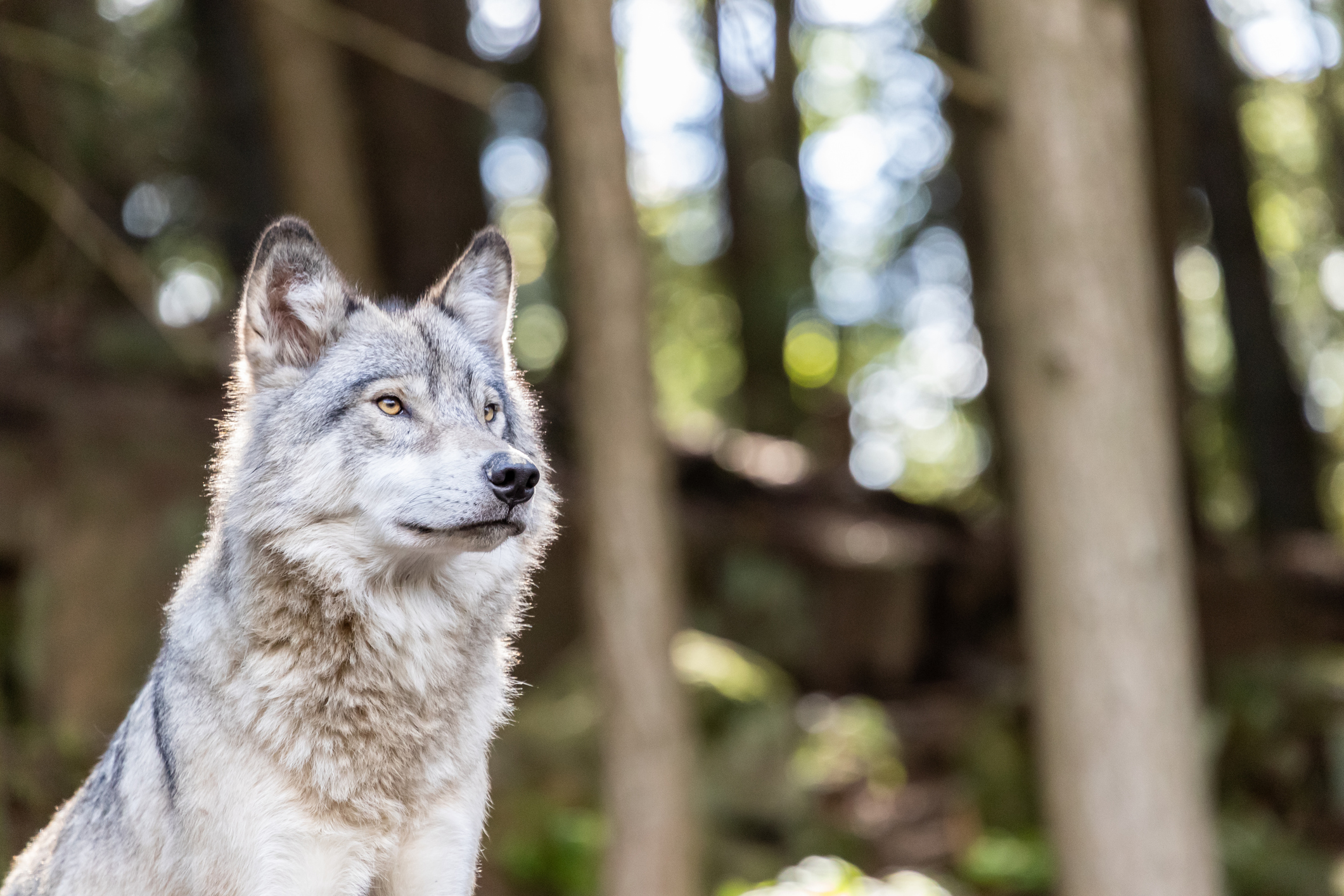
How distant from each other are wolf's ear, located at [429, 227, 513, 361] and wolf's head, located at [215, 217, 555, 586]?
0.07 feet

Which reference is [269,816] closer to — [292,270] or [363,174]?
[292,270]

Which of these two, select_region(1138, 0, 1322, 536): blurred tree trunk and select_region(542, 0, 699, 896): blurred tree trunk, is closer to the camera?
select_region(542, 0, 699, 896): blurred tree trunk

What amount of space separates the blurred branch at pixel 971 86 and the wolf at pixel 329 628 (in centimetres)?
358

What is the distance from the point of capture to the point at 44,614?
365 inches

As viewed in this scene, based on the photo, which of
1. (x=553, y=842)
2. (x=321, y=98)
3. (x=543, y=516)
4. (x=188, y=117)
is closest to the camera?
(x=543, y=516)

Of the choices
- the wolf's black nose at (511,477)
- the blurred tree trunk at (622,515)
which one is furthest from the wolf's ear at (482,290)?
the blurred tree trunk at (622,515)

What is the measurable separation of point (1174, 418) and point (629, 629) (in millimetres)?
5994

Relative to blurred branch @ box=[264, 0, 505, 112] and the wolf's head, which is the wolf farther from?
blurred branch @ box=[264, 0, 505, 112]

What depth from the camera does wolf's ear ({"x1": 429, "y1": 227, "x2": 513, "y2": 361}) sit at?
3688mm

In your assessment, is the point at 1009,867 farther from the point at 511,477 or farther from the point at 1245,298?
the point at 1245,298

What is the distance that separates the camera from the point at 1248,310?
14.2 meters

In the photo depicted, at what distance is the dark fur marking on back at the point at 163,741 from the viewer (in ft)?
10.0

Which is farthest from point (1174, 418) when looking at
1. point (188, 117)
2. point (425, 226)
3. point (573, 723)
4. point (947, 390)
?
point (947, 390)

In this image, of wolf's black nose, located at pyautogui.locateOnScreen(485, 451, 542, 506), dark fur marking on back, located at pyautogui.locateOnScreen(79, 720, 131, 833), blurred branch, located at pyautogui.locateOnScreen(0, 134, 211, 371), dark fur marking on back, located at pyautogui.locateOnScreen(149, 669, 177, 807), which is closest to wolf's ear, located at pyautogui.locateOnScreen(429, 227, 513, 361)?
wolf's black nose, located at pyautogui.locateOnScreen(485, 451, 542, 506)
